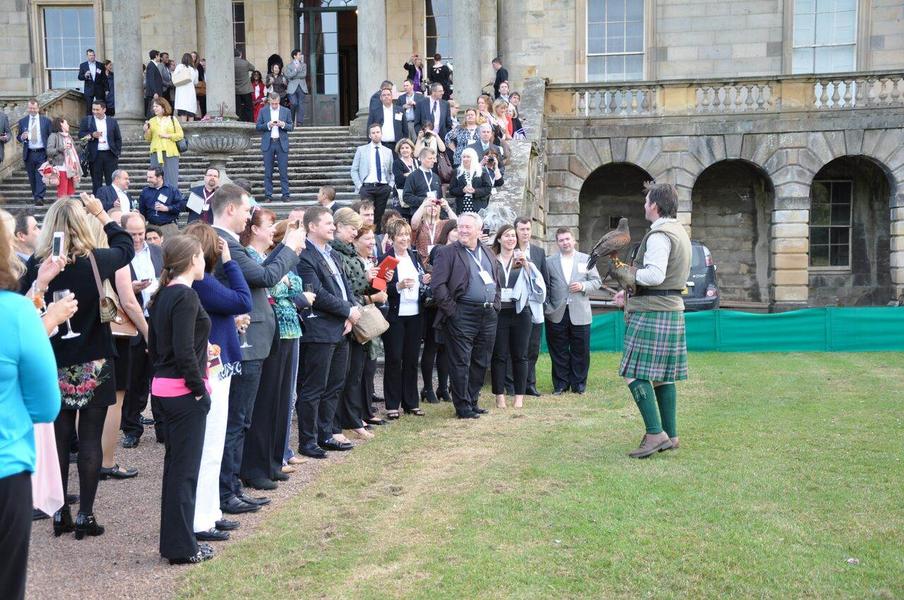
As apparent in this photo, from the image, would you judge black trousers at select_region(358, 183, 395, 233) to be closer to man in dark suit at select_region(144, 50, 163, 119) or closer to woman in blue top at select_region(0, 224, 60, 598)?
man in dark suit at select_region(144, 50, 163, 119)

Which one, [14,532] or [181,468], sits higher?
[14,532]

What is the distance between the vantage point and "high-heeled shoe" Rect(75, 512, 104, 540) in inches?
250

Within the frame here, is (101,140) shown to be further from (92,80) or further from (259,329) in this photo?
(259,329)

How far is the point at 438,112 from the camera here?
58.6 ft

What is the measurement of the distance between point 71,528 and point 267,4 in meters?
21.7

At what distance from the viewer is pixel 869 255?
25.1m

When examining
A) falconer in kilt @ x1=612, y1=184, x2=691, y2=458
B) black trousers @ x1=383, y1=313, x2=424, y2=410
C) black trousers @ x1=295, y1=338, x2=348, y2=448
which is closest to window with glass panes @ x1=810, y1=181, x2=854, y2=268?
black trousers @ x1=383, y1=313, x2=424, y2=410

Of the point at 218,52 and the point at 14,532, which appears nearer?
the point at 14,532

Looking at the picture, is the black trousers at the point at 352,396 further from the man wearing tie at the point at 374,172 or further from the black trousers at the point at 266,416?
the man wearing tie at the point at 374,172

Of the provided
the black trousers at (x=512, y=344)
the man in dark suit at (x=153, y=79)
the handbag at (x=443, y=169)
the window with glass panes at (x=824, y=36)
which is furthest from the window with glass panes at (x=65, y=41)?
the black trousers at (x=512, y=344)

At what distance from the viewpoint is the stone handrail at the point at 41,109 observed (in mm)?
20312

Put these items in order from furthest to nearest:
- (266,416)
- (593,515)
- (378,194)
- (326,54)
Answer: (326,54) < (378,194) < (266,416) < (593,515)

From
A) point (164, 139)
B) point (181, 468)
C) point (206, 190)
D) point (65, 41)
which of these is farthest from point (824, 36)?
point (181, 468)

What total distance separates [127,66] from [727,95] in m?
13.7
